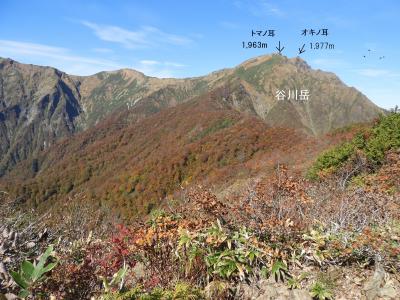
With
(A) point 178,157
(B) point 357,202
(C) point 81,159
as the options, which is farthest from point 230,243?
(C) point 81,159

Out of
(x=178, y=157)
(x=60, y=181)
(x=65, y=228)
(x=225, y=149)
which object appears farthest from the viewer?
(x=60, y=181)

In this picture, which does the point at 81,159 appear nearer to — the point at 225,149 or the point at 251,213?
the point at 225,149

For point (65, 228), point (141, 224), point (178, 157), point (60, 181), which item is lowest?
point (60, 181)

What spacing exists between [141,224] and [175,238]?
60.4 inches

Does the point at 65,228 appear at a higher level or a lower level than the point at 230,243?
lower

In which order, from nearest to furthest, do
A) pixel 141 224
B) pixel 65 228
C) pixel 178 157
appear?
pixel 141 224 < pixel 65 228 < pixel 178 157

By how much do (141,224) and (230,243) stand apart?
2156 millimetres

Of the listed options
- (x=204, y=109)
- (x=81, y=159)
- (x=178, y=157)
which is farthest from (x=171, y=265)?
(x=81, y=159)

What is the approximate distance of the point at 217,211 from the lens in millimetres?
7121

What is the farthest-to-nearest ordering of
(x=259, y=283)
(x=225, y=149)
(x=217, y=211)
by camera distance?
(x=225, y=149) → (x=217, y=211) → (x=259, y=283)

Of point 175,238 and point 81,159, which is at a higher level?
point 175,238

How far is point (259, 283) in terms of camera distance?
6070 millimetres

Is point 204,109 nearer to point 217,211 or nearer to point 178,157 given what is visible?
point 178,157

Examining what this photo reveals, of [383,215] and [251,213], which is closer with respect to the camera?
[251,213]
